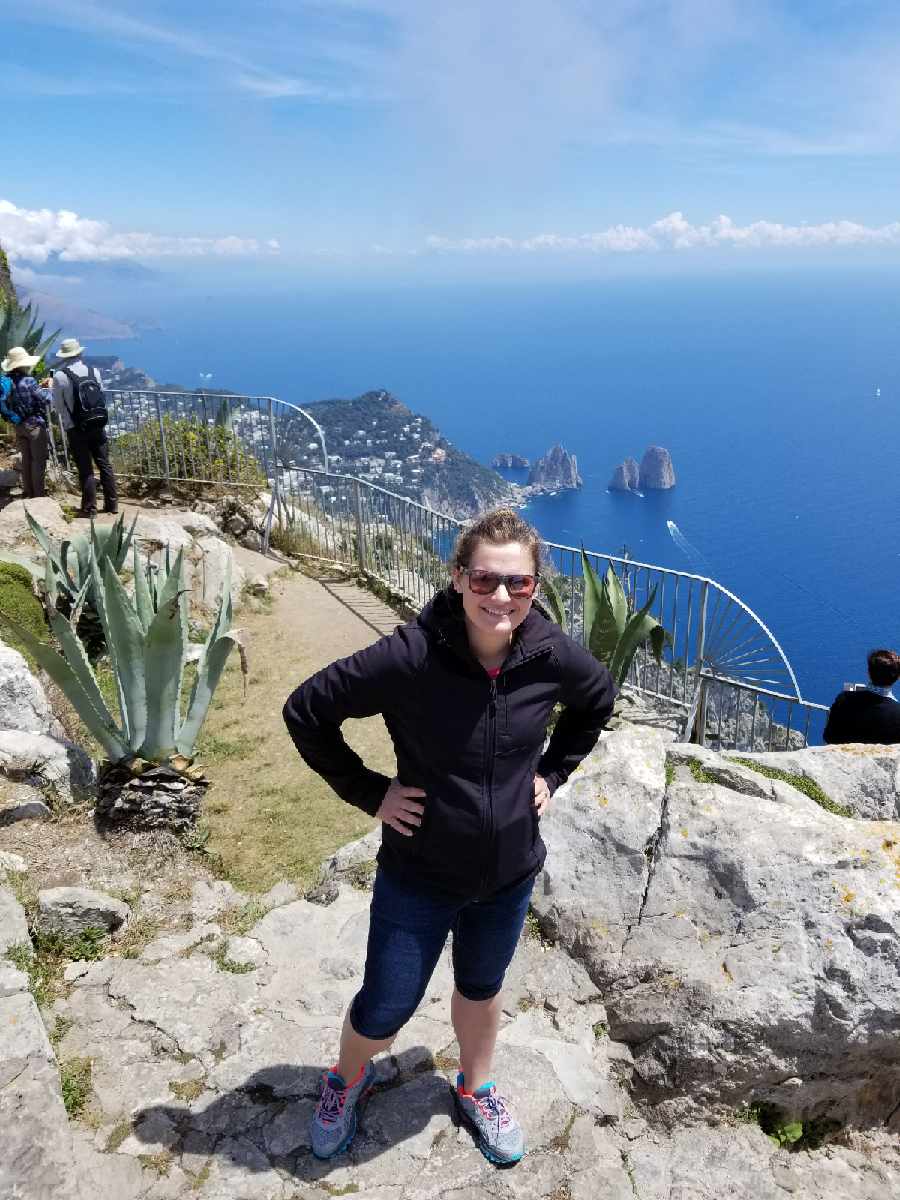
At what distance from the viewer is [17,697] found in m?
4.42

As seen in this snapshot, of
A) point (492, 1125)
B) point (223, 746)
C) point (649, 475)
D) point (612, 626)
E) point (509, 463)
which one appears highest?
point (612, 626)

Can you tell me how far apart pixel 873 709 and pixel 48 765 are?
436 cm

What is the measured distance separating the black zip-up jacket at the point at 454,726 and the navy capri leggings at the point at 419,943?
7 centimetres

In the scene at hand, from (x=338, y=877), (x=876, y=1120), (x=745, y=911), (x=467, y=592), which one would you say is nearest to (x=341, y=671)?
(x=467, y=592)

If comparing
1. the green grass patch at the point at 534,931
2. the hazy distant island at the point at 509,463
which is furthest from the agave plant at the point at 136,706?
the hazy distant island at the point at 509,463

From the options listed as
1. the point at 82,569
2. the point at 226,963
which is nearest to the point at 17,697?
the point at 226,963

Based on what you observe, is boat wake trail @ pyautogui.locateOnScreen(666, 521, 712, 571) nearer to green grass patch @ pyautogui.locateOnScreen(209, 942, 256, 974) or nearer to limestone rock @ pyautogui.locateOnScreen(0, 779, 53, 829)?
limestone rock @ pyautogui.locateOnScreen(0, 779, 53, 829)

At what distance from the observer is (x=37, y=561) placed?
23.6 feet

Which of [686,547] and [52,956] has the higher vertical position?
[52,956]

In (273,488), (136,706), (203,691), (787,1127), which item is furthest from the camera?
(273,488)

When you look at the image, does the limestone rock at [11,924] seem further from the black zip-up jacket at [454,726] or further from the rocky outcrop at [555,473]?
the rocky outcrop at [555,473]

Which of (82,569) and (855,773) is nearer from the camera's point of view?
(855,773)

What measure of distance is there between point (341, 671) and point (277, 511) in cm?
925

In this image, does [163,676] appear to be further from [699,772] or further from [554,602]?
[554,602]
